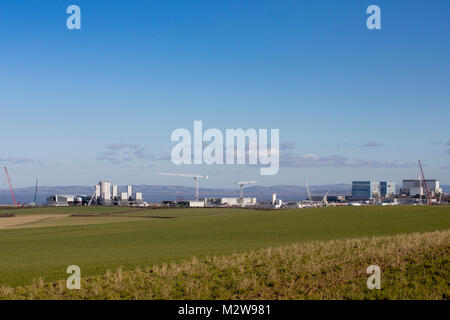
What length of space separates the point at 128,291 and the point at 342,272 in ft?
25.9

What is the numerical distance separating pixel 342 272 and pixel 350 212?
212ft

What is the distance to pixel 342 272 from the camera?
1728 centimetres

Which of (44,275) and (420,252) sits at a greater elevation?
(420,252)

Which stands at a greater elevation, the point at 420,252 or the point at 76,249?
the point at 420,252

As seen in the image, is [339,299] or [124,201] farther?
[124,201]
